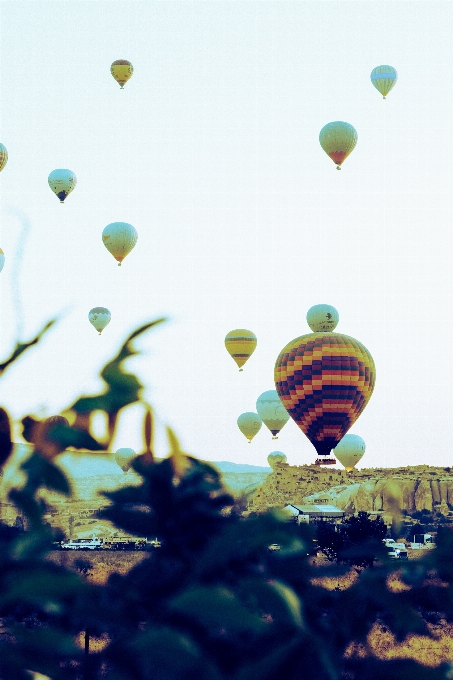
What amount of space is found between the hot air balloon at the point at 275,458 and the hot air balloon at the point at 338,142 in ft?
185

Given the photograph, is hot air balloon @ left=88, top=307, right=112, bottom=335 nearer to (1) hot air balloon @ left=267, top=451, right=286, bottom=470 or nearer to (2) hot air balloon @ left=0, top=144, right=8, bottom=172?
(2) hot air balloon @ left=0, top=144, right=8, bottom=172

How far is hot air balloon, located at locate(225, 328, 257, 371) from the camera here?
8912 cm

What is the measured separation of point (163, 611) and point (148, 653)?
18 cm

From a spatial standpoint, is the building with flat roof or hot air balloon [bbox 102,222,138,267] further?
the building with flat roof

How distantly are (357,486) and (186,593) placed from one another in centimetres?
11503

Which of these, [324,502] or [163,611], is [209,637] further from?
[324,502]

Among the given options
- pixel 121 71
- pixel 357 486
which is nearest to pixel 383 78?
pixel 121 71

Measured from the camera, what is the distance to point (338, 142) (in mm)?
80188

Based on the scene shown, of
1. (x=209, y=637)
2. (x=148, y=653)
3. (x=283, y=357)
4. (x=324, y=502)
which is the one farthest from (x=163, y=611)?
(x=324, y=502)

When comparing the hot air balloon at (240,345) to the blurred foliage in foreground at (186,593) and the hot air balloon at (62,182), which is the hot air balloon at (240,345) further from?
the blurred foliage in foreground at (186,593)

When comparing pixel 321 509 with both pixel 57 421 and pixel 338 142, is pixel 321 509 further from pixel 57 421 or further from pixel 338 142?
pixel 57 421

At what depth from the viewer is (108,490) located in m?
1.82

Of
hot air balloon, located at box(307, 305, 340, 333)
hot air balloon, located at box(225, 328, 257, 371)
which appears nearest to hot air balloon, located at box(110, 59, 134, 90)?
hot air balloon, located at box(225, 328, 257, 371)

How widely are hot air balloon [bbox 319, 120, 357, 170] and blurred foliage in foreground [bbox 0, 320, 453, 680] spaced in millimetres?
79455
